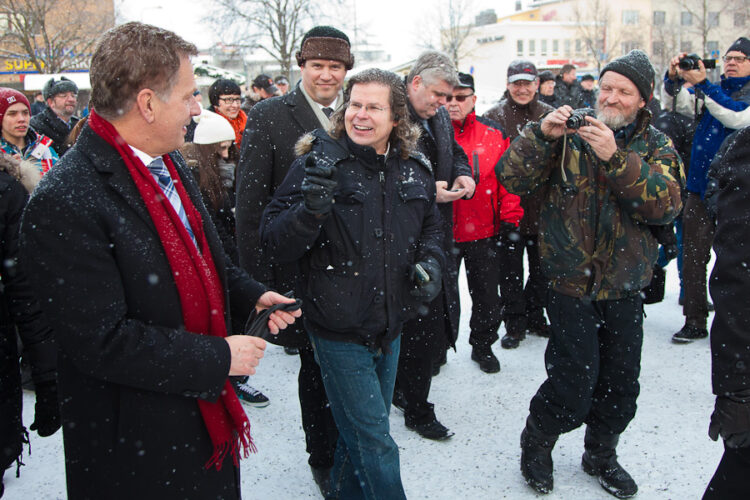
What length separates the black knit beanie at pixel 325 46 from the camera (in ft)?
10.9

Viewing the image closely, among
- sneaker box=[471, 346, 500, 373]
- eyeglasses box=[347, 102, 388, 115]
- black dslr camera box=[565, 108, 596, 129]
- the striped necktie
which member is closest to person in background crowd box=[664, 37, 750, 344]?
sneaker box=[471, 346, 500, 373]

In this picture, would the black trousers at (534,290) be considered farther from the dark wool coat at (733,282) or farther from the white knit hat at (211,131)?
the dark wool coat at (733,282)

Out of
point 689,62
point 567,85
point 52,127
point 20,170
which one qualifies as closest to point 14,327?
point 20,170

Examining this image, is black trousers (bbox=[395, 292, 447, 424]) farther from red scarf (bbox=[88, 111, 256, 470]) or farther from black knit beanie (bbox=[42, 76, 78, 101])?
Result: black knit beanie (bbox=[42, 76, 78, 101])

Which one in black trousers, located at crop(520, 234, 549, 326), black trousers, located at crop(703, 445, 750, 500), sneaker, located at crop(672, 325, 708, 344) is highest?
black trousers, located at crop(703, 445, 750, 500)

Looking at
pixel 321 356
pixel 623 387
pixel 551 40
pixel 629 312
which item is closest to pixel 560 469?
pixel 623 387

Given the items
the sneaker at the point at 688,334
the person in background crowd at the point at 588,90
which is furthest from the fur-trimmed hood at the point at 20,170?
the person in background crowd at the point at 588,90

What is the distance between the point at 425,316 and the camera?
12.4 feet

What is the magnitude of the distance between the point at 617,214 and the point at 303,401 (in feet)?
6.25

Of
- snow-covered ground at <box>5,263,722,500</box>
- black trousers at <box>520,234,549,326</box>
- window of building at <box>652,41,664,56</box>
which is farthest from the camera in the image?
window of building at <box>652,41,664,56</box>

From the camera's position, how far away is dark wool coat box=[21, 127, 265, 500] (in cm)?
155

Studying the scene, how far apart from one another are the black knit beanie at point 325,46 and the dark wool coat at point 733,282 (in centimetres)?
207

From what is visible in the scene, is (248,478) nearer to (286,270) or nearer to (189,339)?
(286,270)

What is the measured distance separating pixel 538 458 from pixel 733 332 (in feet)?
4.83
